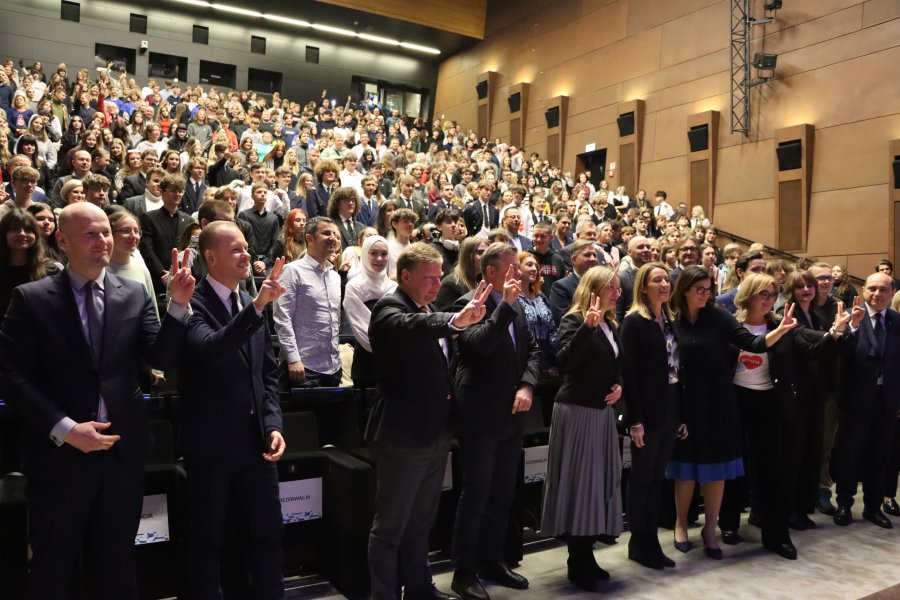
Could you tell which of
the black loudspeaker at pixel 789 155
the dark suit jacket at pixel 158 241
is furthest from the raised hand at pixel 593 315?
the black loudspeaker at pixel 789 155

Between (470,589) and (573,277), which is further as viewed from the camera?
(573,277)

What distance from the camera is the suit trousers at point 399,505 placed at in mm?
2379

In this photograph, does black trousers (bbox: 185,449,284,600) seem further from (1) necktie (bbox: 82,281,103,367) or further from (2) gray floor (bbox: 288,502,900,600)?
(2) gray floor (bbox: 288,502,900,600)

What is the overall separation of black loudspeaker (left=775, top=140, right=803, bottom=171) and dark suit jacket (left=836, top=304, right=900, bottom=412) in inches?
269

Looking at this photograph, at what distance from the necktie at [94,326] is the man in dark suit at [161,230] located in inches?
83.2

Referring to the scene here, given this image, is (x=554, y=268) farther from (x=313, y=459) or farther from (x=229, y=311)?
(x=229, y=311)

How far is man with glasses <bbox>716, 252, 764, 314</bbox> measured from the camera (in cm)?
448

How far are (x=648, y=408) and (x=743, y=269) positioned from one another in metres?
2.03

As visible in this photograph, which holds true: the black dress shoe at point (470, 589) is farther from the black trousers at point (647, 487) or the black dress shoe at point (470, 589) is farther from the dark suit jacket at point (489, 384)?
the black trousers at point (647, 487)

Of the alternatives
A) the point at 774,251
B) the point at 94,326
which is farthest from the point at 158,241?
the point at 774,251

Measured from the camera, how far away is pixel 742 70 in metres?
11.0

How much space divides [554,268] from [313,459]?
2.28m

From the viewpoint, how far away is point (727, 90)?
36.7ft

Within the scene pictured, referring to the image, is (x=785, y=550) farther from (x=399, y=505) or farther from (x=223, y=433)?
(x=223, y=433)
